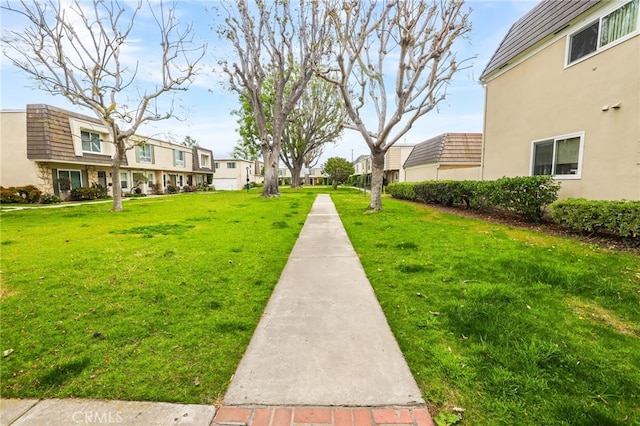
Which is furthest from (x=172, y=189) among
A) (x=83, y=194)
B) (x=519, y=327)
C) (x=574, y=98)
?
(x=519, y=327)

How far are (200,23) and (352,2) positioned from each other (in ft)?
30.3

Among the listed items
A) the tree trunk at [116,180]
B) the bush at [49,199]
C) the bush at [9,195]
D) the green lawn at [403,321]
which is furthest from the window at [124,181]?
the green lawn at [403,321]

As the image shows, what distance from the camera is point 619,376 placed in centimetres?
220

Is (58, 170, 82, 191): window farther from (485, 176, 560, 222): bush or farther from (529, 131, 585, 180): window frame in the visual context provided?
(529, 131, 585, 180): window frame

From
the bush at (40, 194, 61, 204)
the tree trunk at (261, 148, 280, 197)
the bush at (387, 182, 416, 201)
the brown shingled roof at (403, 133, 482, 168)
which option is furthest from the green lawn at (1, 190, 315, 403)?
the brown shingled roof at (403, 133, 482, 168)

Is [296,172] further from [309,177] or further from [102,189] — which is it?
[309,177]

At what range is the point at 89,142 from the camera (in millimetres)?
20828

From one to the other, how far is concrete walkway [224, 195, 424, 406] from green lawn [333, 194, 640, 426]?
0.21 m

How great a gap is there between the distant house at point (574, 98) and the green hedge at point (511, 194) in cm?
83

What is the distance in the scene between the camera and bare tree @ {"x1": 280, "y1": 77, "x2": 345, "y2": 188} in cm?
3095

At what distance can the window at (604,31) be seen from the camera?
6.44 metres

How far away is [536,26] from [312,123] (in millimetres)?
26060

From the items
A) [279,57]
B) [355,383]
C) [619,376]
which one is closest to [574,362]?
[619,376]

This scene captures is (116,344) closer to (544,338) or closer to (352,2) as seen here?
(544,338)
